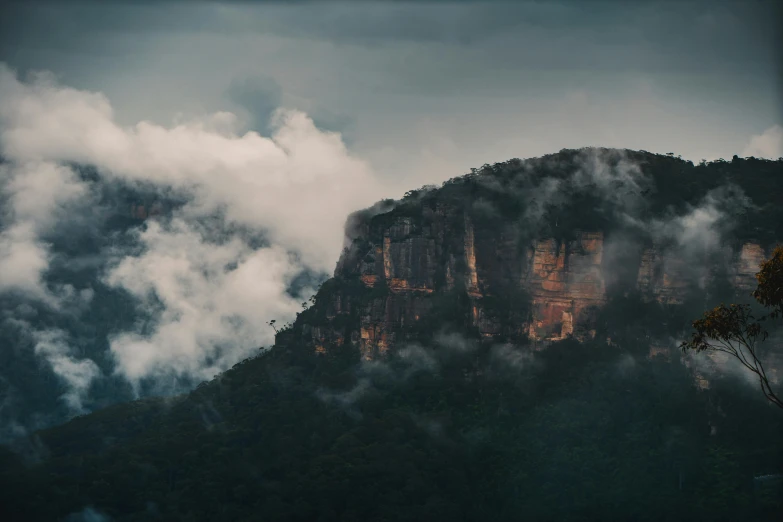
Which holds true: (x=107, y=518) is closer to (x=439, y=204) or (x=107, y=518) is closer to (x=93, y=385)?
(x=439, y=204)

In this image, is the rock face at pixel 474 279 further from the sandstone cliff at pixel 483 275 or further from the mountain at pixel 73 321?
the mountain at pixel 73 321

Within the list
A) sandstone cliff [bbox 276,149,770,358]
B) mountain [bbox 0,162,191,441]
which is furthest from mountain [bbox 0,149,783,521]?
mountain [bbox 0,162,191,441]

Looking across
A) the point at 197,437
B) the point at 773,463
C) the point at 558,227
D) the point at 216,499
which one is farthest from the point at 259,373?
the point at 773,463

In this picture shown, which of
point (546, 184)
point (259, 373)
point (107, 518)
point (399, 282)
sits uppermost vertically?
point (546, 184)

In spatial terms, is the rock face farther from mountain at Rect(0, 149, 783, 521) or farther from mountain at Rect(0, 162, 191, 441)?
mountain at Rect(0, 162, 191, 441)

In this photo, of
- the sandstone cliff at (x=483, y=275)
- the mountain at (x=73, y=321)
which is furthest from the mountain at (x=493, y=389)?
the mountain at (x=73, y=321)

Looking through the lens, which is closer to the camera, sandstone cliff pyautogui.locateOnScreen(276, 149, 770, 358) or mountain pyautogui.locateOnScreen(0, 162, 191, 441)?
sandstone cliff pyautogui.locateOnScreen(276, 149, 770, 358)

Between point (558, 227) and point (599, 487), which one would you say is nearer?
point (599, 487)
